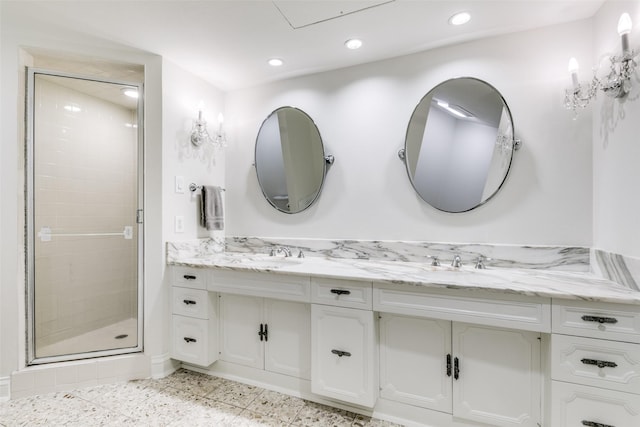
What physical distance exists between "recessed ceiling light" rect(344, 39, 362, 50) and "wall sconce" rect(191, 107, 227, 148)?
3.82 ft

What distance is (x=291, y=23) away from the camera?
1.78m

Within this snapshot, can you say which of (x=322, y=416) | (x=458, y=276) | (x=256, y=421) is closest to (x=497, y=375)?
(x=458, y=276)

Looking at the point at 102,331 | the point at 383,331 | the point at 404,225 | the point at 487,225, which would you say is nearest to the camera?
the point at 383,331

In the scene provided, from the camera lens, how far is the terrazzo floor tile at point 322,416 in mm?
1634

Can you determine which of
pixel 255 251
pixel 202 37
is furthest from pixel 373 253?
pixel 202 37

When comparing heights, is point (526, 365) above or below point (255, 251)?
below

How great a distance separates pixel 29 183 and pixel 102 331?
3.79 feet

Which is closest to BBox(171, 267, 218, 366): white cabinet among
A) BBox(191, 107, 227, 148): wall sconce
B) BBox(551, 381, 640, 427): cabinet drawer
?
BBox(191, 107, 227, 148): wall sconce

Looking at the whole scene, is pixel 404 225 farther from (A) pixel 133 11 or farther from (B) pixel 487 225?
(A) pixel 133 11

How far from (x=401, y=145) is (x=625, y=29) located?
Result: 1.14m

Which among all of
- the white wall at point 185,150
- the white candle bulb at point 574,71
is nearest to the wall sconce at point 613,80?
the white candle bulb at point 574,71

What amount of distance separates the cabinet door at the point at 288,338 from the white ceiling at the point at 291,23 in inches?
67.2

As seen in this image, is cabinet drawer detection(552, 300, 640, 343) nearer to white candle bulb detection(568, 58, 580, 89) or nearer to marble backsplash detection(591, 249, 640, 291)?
marble backsplash detection(591, 249, 640, 291)

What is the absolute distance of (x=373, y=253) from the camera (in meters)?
2.15
